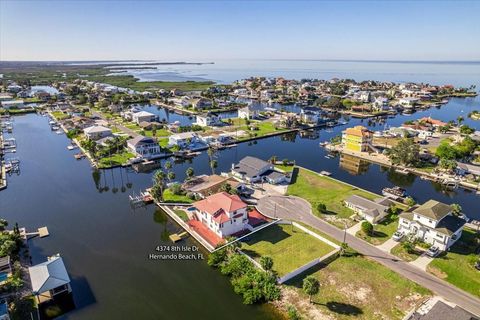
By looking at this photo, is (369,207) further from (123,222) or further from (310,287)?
(123,222)

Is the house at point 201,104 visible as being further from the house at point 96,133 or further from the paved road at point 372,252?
the paved road at point 372,252

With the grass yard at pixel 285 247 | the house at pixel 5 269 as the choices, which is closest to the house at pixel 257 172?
the grass yard at pixel 285 247

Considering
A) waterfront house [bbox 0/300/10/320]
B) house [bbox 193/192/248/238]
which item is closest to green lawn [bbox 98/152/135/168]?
house [bbox 193/192/248/238]

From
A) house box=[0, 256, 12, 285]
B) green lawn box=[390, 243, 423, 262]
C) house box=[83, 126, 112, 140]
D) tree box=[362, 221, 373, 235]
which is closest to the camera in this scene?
house box=[0, 256, 12, 285]

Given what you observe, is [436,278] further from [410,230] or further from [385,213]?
[385,213]

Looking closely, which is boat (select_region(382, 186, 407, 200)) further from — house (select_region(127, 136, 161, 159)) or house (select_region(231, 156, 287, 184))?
house (select_region(127, 136, 161, 159))

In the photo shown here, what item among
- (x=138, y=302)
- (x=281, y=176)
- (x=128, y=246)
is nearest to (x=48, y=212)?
(x=128, y=246)
